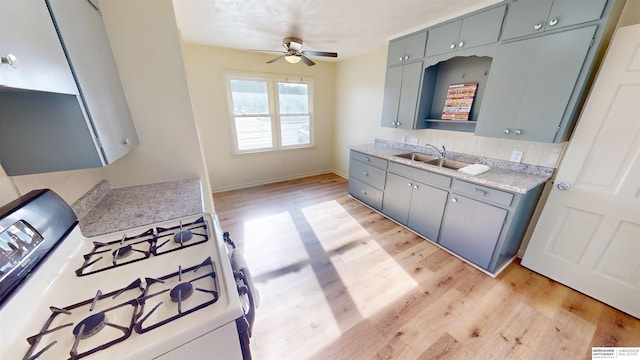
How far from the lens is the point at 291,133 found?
4195mm

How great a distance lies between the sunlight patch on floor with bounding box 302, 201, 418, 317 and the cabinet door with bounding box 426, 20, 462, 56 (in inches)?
84.4

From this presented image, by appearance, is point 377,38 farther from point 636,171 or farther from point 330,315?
point 330,315

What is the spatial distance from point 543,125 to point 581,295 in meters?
1.42

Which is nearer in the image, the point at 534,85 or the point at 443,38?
the point at 534,85

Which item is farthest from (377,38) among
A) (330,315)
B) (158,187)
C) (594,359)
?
(594,359)

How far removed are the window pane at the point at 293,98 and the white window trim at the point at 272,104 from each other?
7 cm

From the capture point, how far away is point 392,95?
277 centimetres

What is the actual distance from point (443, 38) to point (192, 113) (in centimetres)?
249

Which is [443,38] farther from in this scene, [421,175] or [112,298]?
[112,298]

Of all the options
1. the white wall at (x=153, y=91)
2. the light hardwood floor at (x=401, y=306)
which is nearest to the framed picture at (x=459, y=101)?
the light hardwood floor at (x=401, y=306)

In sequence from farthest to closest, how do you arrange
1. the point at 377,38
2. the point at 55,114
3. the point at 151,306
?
1. the point at 377,38
2. the point at 55,114
3. the point at 151,306

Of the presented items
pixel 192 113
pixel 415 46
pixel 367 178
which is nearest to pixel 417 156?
pixel 367 178

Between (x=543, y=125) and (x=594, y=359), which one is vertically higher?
(x=543, y=125)

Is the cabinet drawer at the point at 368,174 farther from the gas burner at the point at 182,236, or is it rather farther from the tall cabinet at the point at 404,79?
the gas burner at the point at 182,236
